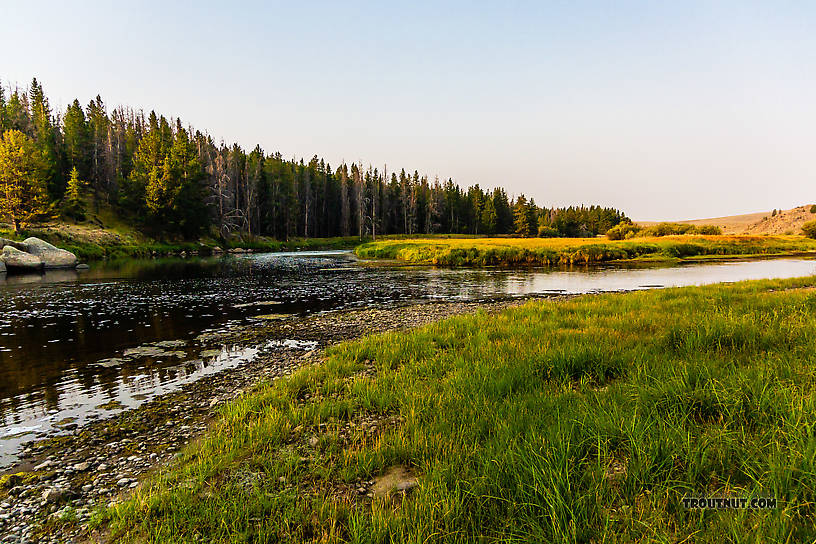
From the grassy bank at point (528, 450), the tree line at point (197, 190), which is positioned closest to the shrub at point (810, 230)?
the tree line at point (197, 190)

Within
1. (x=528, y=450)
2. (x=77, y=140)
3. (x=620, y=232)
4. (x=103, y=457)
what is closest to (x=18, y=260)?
(x=103, y=457)

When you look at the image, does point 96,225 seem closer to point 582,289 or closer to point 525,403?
point 582,289

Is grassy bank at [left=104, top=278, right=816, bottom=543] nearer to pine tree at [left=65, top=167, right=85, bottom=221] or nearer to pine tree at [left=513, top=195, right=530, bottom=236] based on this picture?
pine tree at [left=65, top=167, right=85, bottom=221]

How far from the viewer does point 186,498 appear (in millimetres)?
4066

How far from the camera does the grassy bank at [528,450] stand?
116 inches

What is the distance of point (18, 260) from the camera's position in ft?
123

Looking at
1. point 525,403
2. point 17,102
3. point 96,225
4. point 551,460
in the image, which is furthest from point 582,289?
point 17,102

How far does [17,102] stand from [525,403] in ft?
445

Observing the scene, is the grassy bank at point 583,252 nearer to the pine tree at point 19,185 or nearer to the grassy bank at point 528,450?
A: the grassy bank at point 528,450

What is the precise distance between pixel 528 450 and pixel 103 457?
6315mm

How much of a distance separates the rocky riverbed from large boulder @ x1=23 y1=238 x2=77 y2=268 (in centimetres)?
4586

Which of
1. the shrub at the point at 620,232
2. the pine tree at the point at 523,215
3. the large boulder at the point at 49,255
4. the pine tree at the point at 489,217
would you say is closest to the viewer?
the large boulder at the point at 49,255

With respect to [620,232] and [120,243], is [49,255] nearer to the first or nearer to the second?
[120,243]

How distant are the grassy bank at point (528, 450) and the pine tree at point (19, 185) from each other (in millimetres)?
67930
